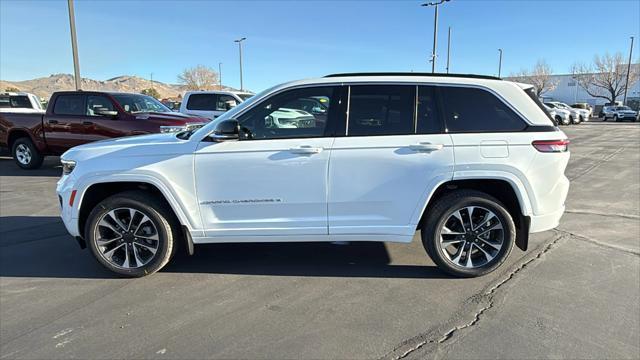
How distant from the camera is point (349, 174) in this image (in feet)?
12.6

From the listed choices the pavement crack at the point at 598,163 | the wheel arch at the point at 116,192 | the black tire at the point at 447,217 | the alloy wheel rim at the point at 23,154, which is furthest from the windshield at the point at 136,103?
the pavement crack at the point at 598,163

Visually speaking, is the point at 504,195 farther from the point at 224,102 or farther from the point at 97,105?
the point at 224,102

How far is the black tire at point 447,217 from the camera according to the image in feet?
12.8

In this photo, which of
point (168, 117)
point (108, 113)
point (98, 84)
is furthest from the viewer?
point (98, 84)

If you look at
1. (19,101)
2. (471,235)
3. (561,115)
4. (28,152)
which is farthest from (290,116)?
(561,115)

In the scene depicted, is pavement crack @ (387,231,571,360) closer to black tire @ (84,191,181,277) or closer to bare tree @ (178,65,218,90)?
black tire @ (84,191,181,277)

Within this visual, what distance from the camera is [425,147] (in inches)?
150

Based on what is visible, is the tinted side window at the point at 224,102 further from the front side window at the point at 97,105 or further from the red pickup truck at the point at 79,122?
the front side window at the point at 97,105

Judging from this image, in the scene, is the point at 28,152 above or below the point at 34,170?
above

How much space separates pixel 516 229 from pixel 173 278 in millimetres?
3376

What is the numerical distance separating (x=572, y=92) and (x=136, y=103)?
82544mm

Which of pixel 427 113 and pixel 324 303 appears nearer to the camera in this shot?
pixel 324 303

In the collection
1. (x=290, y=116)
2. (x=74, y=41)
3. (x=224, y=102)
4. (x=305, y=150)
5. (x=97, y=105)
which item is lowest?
(x=305, y=150)

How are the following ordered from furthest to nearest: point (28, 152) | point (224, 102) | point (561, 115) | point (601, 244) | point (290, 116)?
point (561, 115) < point (224, 102) < point (28, 152) < point (601, 244) < point (290, 116)
